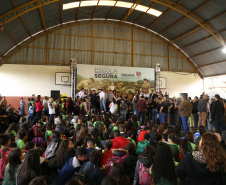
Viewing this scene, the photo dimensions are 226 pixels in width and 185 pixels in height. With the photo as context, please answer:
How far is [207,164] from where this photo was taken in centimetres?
206

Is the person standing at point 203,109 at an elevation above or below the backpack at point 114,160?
above

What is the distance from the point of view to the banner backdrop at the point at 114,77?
1755 cm

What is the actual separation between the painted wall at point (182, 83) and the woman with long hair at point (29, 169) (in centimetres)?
1889

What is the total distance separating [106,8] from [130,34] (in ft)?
12.5

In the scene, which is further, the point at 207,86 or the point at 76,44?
the point at 207,86

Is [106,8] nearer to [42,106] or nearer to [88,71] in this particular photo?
[88,71]

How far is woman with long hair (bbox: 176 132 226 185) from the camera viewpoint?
2.05 metres

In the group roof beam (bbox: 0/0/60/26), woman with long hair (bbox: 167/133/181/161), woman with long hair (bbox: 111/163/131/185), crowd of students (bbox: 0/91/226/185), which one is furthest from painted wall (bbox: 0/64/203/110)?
woman with long hair (bbox: 111/163/131/185)

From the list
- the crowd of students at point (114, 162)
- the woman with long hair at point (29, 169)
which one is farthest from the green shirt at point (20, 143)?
the woman with long hair at point (29, 169)

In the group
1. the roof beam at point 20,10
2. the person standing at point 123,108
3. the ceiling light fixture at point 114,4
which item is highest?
the ceiling light fixture at point 114,4

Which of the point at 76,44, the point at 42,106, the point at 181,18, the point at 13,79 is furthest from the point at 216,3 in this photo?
the point at 13,79

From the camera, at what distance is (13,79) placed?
17.1 m

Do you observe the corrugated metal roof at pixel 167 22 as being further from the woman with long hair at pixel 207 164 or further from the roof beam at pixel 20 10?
the woman with long hair at pixel 207 164

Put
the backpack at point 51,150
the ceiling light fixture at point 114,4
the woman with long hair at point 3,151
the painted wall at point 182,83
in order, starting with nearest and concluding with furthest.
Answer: the woman with long hair at point 3,151
the backpack at point 51,150
the ceiling light fixture at point 114,4
the painted wall at point 182,83
